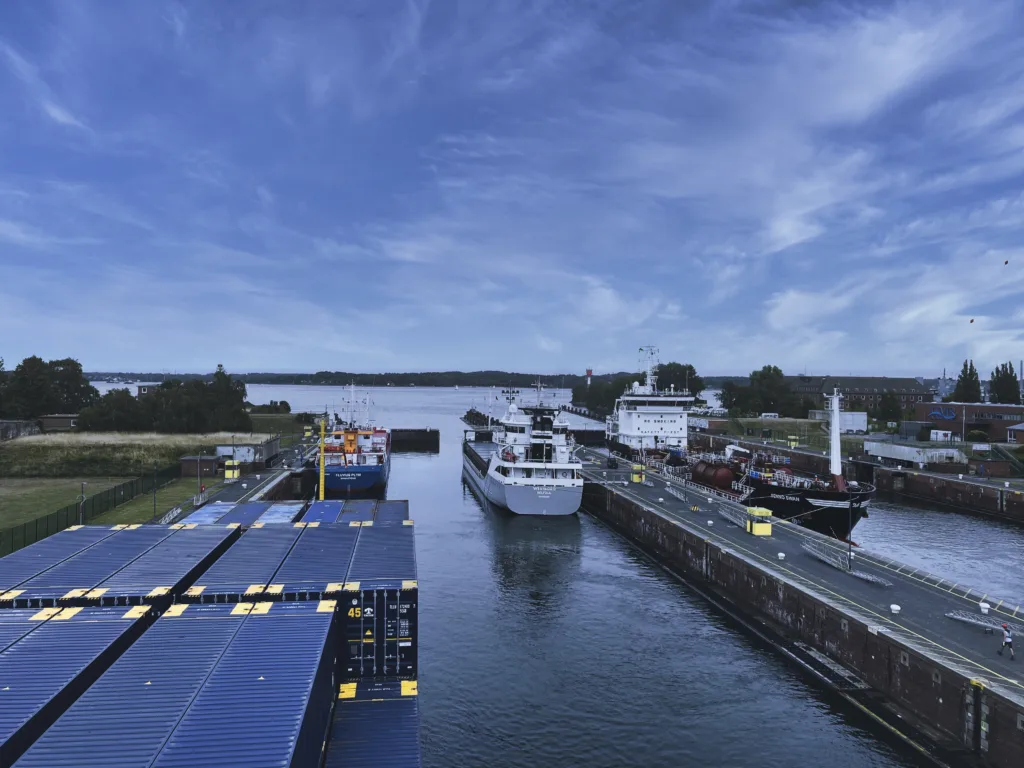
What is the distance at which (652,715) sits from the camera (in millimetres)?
23156

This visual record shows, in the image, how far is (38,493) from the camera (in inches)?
2084

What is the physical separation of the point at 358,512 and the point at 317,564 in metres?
14.3

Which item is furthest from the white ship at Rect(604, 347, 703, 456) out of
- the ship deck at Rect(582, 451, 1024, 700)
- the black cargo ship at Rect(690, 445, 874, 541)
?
the ship deck at Rect(582, 451, 1024, 700)

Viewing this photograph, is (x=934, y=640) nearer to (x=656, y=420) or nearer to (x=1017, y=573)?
(x=1017, y=573)

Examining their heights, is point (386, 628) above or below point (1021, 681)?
above

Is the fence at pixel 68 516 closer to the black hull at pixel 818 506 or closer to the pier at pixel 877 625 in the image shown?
the pier at pixel 877 625

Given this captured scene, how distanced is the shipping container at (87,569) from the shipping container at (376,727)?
7944 mm

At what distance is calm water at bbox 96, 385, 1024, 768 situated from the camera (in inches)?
828

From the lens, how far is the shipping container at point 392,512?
3597 cm

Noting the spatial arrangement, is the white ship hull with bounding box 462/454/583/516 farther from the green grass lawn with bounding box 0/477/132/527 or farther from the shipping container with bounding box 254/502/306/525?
the green grass lawn with bounding box 0/477/132/527

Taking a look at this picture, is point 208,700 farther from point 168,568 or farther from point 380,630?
point 168,568

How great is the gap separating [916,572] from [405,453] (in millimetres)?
91539

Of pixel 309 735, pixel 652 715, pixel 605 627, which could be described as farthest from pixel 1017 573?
pixel 309 735

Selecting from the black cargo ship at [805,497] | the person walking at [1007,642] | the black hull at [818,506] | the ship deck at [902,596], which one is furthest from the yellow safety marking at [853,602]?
the black hull at [818,506]
